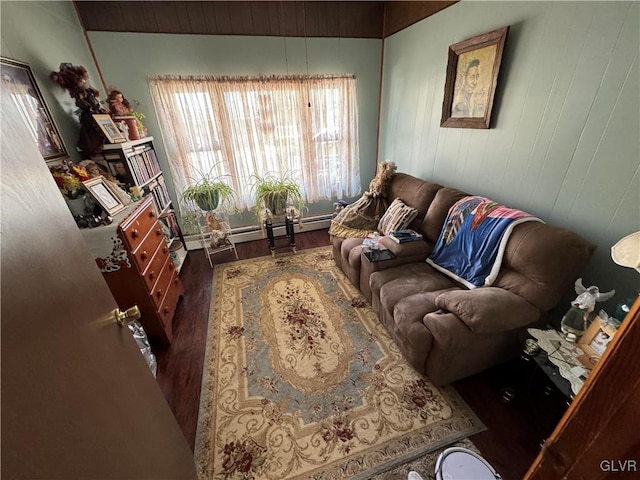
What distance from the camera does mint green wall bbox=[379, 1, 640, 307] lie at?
1334 mm

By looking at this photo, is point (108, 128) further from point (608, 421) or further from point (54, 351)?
point (608, 421)

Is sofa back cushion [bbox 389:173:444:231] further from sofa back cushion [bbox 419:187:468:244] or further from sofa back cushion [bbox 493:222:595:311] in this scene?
sofa back cushion [bbox 493:222:595:311]

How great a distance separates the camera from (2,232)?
423mm

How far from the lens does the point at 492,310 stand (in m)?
1.36

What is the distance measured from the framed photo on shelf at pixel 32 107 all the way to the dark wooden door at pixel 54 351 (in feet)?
4.58

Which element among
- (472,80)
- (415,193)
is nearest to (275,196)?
(415,193)

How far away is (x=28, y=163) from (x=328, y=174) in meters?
3.19

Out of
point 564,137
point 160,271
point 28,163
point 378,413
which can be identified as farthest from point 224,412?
point 564,137

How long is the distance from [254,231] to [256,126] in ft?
4.35

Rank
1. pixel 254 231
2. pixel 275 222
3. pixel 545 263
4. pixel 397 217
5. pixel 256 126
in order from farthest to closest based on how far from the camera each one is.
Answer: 1. pixel 254 231
2. pixel 275 222
3. pixel 256 126
4. pixel 397 217
5. pixel 545 263

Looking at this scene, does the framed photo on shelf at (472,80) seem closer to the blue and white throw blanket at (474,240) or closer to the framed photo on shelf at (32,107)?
the blue and white throw blanket at (474,240)

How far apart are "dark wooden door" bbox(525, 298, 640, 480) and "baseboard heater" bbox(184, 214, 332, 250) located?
2849 millimetres

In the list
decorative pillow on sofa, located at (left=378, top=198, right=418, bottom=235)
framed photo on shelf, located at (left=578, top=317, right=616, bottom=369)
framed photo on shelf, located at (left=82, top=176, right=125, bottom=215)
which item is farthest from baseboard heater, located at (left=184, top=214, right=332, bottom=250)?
framed photo on shelf, located at (left=578, top=317, right=616, bottom=369)

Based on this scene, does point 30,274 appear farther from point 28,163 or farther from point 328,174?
point 328,174
